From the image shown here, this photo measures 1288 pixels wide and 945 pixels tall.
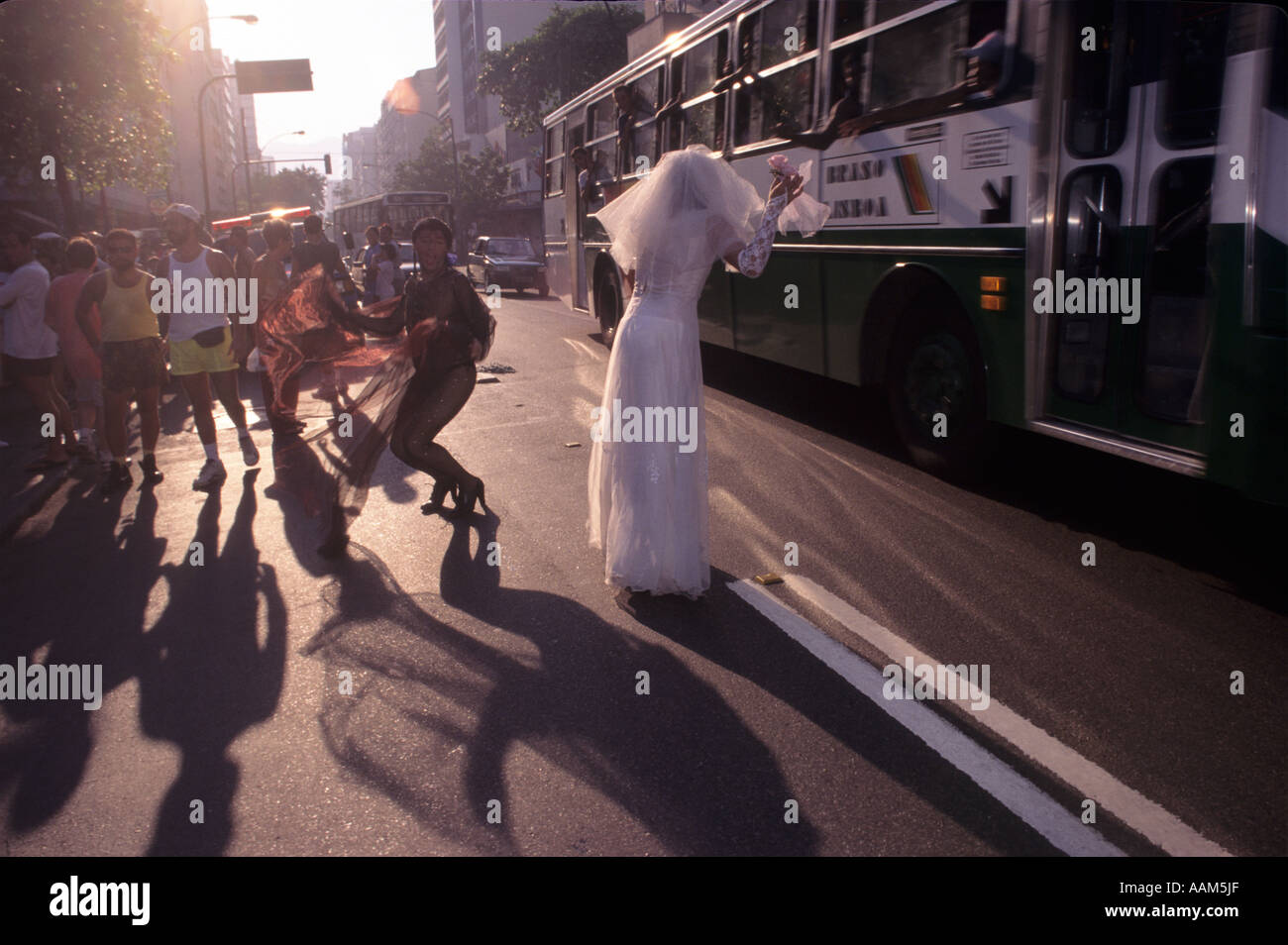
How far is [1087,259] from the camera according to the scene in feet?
17.7

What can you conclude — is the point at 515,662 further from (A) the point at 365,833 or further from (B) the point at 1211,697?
(B) the point at 1211,697

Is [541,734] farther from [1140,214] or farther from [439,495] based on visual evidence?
[1140,214]

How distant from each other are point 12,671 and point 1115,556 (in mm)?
5222

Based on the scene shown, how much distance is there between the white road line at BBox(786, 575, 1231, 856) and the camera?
286cm

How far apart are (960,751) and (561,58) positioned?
55252 millimetres

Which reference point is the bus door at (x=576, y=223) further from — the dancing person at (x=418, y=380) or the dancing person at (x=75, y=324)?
the dancing person at (x=418, y=380)

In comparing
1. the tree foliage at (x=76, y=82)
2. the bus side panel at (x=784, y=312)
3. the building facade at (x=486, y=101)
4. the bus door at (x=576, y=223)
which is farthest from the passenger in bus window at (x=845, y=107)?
the building facade at (x=486, y=101)

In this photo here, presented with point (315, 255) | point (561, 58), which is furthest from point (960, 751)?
point (561, 58)

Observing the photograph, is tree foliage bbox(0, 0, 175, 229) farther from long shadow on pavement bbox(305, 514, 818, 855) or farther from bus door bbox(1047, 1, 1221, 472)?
bus door bbox(1047, 1, 1221, 472)

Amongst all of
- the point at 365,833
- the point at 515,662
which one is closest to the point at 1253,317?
the point at 515,662

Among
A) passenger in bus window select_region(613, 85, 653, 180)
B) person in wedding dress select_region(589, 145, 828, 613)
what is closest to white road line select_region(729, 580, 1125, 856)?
person in wedding dress select_region(589, 145, 828, 613)

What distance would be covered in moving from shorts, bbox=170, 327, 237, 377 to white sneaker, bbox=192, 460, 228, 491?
705mm

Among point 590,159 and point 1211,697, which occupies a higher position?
point 590,159
